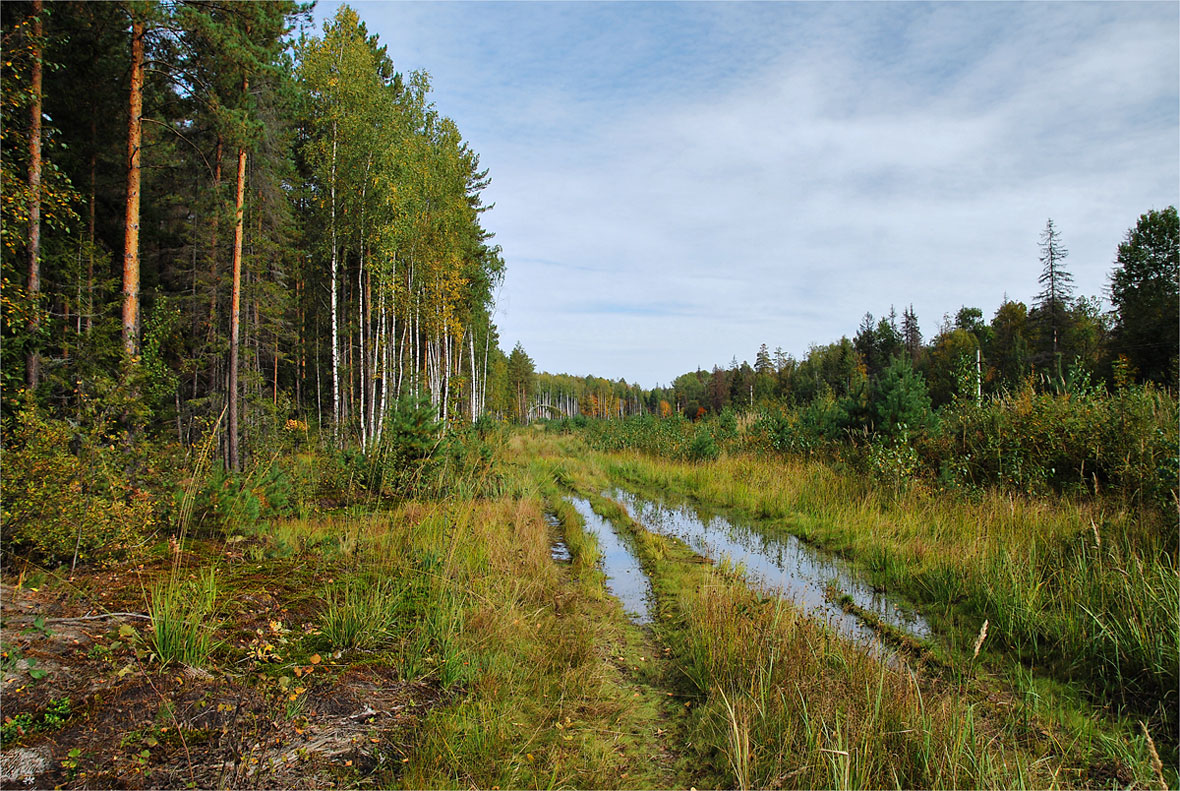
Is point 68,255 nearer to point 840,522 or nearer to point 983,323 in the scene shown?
point 840,522

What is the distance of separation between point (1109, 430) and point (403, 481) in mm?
9996

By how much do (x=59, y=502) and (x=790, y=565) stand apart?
24.6 feet

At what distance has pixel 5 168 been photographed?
552cm

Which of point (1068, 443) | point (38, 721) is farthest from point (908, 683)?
point (1068, 443)

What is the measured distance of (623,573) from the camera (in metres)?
6.61

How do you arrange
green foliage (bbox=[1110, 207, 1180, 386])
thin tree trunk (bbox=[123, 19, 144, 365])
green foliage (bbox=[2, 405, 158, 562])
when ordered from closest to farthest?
1. green foliage (bbox=[2, 405, 158, 562])
2. thin tree trunk (bbox=[123, 19, 144, 365])
3. green foliage (bbox=[1110, 207, 1180, 386])

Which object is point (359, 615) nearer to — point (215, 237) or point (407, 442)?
point (407, 442)

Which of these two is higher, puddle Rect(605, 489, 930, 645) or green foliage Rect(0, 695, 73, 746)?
green foliage Rect(0, 695, 73, 746)

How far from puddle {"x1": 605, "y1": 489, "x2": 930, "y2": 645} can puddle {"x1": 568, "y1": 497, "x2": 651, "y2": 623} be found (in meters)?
0.91

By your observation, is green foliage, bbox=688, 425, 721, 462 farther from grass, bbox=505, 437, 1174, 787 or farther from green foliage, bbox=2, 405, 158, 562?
green foliage, bbox=2, 405, 158, 562

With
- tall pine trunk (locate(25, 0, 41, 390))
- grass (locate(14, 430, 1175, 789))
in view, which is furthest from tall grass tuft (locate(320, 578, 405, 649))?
tall pine trunk (locate(25, 0, 41, 390))

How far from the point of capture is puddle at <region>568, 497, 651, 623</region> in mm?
5422

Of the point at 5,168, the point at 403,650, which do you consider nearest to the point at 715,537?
the point at 403,650

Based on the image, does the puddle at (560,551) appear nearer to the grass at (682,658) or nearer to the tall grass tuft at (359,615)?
the grass at (682,658)
